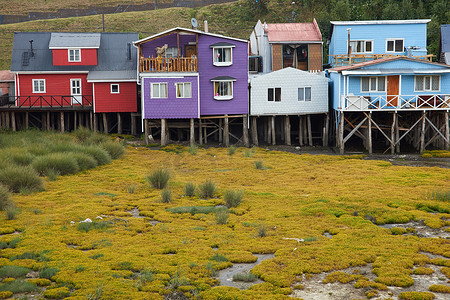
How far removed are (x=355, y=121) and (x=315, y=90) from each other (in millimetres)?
3634

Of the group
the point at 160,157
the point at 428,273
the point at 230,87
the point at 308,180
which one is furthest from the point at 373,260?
the point at 230,87

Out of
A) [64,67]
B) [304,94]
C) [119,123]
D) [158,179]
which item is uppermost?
[64,67]

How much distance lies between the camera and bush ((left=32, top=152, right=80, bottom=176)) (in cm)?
2969

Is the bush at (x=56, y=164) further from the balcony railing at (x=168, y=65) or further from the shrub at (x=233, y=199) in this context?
the balcony railing at (x=168, y=65)

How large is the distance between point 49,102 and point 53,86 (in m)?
1.39

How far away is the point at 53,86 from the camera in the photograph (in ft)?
154

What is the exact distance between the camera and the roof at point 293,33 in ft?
167

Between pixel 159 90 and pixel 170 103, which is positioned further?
pixel 170 103

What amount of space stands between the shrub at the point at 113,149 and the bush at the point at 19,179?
9574mm

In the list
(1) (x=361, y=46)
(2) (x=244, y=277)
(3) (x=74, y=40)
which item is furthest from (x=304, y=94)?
(2) (x=244, y=277)

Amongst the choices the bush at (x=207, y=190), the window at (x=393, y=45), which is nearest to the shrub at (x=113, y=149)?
the bush at (x=207, y=190)

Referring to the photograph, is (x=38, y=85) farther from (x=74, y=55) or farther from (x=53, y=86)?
(x=74, y=55)

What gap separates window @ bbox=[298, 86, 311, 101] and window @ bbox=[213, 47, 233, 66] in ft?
18.3

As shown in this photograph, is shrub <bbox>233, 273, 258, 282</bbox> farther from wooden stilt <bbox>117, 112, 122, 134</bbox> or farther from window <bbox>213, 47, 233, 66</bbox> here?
wooden stilt <bbox>117, 112, 122, 134</bbox>
